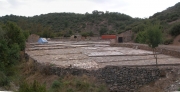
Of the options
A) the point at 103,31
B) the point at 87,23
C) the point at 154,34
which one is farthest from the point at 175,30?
the point at 87,23

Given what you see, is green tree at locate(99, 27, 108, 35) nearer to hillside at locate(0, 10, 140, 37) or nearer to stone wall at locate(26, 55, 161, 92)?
hillside at locate(0, 10, 140, 37)

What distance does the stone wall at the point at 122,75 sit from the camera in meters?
12.6

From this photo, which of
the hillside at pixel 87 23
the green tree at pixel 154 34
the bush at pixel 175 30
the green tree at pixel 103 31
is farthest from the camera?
the hillside at pixel 87 23

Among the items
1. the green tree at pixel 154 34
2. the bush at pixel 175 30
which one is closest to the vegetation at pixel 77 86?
the green tree at pixel 154 34

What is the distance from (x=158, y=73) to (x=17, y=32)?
12171 mm

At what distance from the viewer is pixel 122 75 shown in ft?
42.1

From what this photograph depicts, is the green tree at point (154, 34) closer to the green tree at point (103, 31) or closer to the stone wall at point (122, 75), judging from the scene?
the stone wall at point (122, 75)

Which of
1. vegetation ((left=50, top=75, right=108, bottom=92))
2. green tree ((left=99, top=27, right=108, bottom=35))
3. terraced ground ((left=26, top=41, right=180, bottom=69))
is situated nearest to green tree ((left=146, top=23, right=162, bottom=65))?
terraced ground ((left=26, top=41, right=180, bottom=69))

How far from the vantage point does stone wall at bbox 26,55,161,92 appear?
Result: 12.6m

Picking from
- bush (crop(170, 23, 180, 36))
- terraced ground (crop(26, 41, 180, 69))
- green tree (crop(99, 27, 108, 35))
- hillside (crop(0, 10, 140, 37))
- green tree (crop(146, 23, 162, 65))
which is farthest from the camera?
hillside (crop(0, 10, 140, 37))

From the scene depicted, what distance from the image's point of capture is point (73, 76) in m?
12.8

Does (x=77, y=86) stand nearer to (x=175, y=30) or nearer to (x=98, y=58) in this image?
(x=98, y=58)

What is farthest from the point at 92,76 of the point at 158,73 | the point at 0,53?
the point at 0,53

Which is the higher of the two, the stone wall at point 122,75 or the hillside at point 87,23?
the hillside at point 87,23
